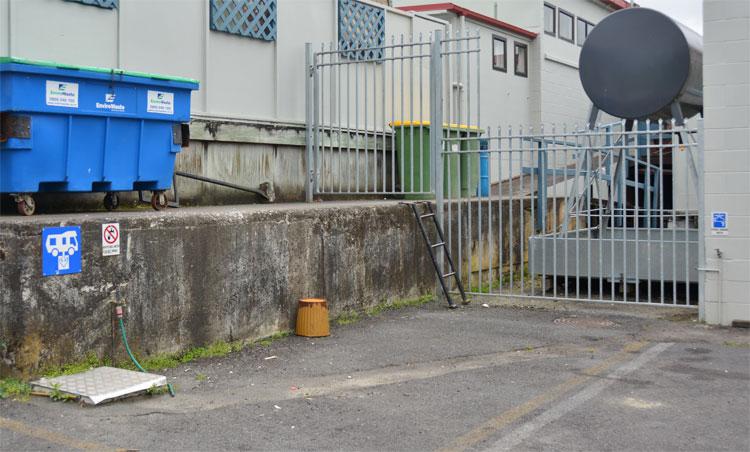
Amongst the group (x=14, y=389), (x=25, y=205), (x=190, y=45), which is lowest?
(x=14, y=389)

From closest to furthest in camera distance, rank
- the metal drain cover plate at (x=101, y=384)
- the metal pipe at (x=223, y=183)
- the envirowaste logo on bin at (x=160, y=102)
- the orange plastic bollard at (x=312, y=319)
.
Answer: the metal drain cover plate at (x=101, y=384) < the envirowaste logo on bin at (x=160, y=102) < the orange plastic bollard at (x=312, y=319) < the metal pipe at (x=223, y=183)

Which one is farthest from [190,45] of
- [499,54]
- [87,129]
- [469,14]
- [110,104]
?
[499,54]

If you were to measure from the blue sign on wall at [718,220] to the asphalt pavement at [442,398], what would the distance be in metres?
0.99

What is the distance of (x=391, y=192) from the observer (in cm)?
1003

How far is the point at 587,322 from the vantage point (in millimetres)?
8102

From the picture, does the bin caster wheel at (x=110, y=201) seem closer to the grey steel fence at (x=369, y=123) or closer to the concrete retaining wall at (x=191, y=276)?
the concrete retaining wall at (x=191, y=276)

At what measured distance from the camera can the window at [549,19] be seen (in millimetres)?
19734

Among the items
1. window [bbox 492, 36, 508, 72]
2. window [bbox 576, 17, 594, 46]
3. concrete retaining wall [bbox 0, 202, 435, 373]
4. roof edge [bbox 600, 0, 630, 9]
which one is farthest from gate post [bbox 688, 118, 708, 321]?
roof edge [bbox 600, 0, 630, 9]

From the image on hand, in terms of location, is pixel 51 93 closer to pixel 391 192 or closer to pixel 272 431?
pixel 272 431

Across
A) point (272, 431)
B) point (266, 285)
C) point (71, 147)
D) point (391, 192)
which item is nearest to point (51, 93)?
point (71, 147)

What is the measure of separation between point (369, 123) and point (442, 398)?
20.5 ft

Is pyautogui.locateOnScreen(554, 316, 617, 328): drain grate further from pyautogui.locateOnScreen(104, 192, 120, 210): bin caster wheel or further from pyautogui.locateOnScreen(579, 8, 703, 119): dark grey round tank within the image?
pyautogui.locateOnScreen(104, 192, 120, 210): bin caster wheel

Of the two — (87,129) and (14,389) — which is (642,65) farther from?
(14,389)

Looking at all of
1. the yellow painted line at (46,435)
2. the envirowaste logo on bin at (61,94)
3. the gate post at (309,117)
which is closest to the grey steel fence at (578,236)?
the gate post at (309,117)
